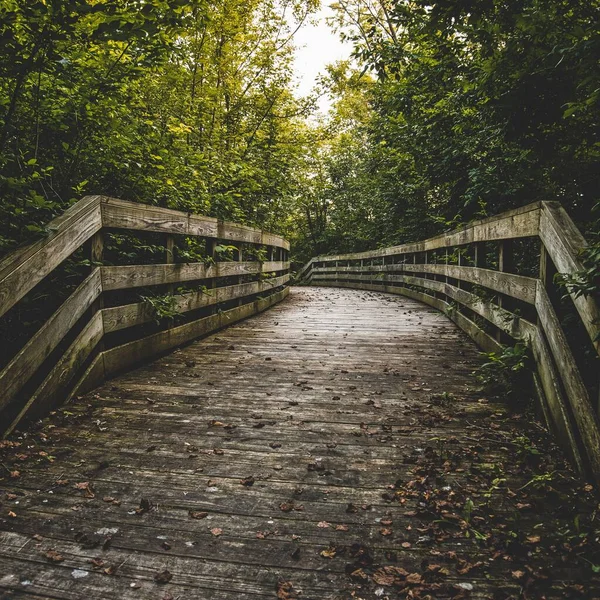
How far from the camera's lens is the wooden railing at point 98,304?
10.0ft

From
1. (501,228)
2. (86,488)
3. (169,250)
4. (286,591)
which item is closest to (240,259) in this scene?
(169,250)

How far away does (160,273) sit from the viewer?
16.5ft

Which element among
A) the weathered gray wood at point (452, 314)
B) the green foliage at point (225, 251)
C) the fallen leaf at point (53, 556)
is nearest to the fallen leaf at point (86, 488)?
the fallen leaf at point (53, 556)

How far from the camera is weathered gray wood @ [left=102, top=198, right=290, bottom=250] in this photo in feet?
A: 13.6

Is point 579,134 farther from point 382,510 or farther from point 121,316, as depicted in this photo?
point 121,316

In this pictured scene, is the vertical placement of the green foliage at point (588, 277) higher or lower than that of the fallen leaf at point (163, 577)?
higher

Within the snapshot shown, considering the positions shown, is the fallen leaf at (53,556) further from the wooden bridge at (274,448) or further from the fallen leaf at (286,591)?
the fallen leaf at (286,591)

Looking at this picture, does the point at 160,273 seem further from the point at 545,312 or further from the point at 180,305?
the point at 545,312

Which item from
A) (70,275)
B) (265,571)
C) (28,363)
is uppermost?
(70,275)

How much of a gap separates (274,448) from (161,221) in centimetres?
295

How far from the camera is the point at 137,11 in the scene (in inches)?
141

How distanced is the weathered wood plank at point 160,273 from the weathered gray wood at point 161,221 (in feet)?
1.27

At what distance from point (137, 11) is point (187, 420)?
10.3 feet

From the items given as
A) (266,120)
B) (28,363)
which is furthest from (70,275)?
(266,120)
